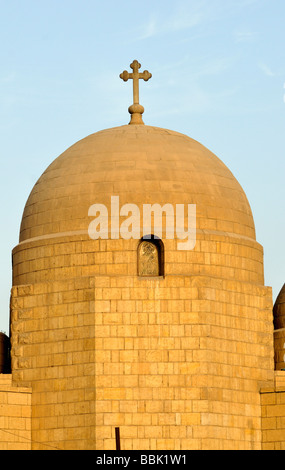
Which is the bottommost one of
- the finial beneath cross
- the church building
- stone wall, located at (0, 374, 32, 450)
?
stone wall, located at (0, 374, 32, 450)

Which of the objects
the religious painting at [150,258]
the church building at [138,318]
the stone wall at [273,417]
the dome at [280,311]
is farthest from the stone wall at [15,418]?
the dome at [280,311]

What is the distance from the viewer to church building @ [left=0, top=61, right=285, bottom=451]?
129 ft

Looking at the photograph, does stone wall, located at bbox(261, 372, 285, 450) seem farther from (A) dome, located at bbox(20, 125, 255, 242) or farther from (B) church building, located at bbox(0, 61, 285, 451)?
(A) dome, located at bbox(20, 125, 255, 242)

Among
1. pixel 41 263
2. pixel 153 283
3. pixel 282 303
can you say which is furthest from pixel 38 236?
pixel 282 303

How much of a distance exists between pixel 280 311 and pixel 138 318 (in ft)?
33.7

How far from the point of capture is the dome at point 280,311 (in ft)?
160

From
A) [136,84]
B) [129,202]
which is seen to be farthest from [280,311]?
[129,202]

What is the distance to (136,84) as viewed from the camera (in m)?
44.6

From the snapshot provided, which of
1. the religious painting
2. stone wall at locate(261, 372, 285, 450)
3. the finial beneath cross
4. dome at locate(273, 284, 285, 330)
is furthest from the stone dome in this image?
dome at locate(273, 284, 285, 330)

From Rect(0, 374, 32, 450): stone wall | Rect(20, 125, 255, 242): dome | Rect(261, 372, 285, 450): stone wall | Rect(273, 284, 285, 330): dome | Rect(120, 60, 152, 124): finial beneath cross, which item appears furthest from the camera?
Rect(273, 284, 285, 330): dome

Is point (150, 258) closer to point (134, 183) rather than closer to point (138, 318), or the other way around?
point (138, 318)

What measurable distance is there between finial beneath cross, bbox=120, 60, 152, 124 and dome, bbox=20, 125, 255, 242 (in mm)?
1182
